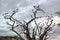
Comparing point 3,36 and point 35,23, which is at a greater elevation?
point 35,23

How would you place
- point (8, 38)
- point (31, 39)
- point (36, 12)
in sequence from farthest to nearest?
point (8, 38)
point (36, 12)
point (31, 39)

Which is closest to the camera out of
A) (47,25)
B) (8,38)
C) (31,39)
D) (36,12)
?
(31,39)

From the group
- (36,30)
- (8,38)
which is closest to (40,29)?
(36,30)

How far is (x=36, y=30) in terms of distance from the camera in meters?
33.6

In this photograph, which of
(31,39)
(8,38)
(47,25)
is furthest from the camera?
(8,38)

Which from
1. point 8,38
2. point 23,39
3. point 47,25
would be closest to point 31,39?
point 23,39

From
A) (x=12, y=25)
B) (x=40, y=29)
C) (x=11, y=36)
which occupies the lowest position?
(x=11, y=36)

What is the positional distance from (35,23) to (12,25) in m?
4.48

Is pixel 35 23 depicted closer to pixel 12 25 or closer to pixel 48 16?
pixel 48 16

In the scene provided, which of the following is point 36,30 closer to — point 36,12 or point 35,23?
point 35,23

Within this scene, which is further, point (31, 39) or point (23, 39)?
point (23, 39)

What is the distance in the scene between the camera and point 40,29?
114 ft

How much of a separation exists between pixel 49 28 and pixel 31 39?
17.5 ft

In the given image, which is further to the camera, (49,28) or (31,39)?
(49,28)
